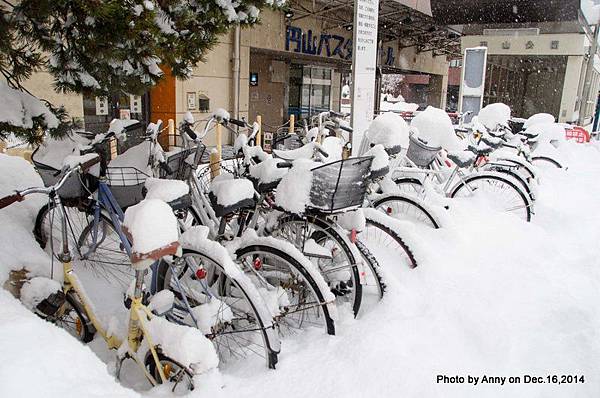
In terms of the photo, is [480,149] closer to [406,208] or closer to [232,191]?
[406,208]

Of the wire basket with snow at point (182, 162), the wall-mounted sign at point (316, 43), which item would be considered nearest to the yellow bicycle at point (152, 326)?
the wire basket with snow at point (182, 162)

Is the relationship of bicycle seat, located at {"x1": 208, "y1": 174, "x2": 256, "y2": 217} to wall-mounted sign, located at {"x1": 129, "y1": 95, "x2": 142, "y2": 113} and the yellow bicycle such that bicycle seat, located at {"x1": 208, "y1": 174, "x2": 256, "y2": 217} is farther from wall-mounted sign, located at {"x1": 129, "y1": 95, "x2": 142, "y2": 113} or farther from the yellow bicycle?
wall-mounted sign, located at {"x1": 129, "y1": 95, "x2": 142, "y2": 113}

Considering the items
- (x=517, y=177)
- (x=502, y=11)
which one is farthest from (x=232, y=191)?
(x=502, y=11)

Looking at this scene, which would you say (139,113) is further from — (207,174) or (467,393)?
(467,393)

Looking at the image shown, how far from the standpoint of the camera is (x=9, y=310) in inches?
72.6

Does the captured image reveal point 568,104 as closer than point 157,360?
No

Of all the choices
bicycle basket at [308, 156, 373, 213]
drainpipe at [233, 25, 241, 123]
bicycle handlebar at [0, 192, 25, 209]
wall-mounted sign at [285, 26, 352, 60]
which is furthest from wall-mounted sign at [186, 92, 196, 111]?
bicycle handlebar at [0, 192, 25, 209]

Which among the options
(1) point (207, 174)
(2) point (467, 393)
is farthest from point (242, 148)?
(2) point (467, 393)

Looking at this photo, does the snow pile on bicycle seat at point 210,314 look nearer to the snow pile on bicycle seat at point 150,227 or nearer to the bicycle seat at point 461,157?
the snow pile on bicycle seat at point 150,227

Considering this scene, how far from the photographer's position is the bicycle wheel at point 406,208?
4.05 m

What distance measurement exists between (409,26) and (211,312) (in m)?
15.9

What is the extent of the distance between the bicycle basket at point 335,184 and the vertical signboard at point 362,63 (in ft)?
8.97

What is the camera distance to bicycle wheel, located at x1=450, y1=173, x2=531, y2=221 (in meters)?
5.13

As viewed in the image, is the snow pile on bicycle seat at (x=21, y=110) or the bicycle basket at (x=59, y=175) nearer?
the snow pile on bicycle seat at (x=21, y=110)
